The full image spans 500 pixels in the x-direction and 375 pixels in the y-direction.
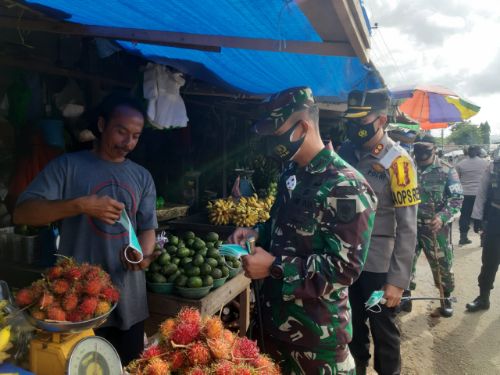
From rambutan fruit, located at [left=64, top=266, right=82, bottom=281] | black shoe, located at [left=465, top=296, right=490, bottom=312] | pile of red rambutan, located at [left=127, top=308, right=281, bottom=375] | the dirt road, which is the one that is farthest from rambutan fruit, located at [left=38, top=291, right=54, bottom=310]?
black shoe, located at [left=465, top=296, right=490, bottom=312]

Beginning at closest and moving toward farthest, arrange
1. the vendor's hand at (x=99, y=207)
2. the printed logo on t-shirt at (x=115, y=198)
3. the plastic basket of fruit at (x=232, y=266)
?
the vendor's hand at (x=99, y=207), the printed logo on t-shirt at (x=115, y=198), the plastic basket of fruit at (x=232, y=266)

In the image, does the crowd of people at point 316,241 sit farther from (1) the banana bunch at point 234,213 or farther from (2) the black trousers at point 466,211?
(2) the black trousers at point 466,211

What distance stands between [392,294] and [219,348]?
1782 mm

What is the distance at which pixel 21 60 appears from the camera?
311cm

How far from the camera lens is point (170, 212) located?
15.6ft

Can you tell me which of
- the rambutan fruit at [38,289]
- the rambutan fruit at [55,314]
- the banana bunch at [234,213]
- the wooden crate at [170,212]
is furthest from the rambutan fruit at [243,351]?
the banana bunch at [234,213]

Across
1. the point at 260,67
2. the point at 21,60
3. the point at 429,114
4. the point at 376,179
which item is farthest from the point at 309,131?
the point at 429,114

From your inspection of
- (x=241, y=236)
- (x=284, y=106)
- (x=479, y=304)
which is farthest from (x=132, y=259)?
(x=479, y=304)

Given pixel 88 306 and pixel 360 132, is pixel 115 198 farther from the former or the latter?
pixel 360 132

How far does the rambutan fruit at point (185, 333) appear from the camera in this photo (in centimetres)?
135

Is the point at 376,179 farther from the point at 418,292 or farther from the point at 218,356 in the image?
the point at 418,292

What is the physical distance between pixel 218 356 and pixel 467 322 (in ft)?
15.9

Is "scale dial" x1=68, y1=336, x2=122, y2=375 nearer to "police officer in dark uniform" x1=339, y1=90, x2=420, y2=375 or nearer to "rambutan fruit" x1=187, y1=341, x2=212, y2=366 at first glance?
"rambutan fruit" x1=187, y1=341, x2=212, y2=366

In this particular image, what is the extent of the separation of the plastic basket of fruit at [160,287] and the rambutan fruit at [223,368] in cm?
168
